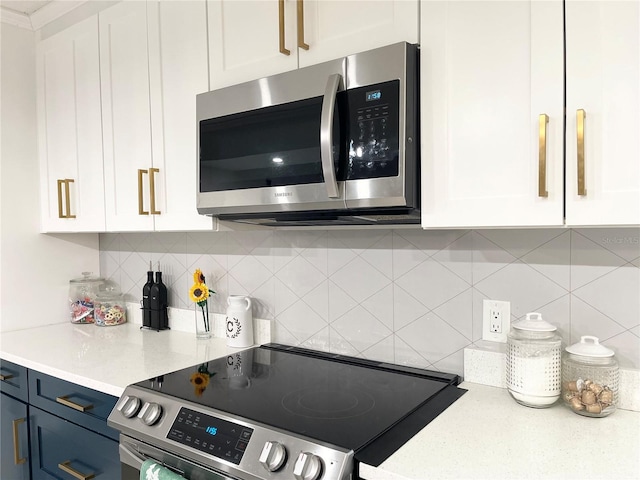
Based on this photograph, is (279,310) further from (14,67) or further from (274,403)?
(14,67)

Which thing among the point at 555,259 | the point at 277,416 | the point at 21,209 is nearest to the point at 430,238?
the point at 555,259

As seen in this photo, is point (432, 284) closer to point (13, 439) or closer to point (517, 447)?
point (517, 447)

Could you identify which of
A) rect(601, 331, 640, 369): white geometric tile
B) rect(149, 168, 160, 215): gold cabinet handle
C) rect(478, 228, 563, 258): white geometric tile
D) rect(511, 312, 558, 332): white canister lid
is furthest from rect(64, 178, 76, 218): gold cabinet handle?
rect(601, 331, 640, 369): white geometric tile

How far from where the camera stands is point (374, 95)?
4.20ft

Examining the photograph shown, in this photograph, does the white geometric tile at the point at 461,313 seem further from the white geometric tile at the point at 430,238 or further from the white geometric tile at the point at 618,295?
the white geometric tile at the point at 618,295

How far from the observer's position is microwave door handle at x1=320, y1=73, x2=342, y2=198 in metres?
1.29

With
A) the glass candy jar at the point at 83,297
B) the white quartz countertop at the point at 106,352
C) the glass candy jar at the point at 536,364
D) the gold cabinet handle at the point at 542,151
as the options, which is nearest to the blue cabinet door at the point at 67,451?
the white quartz countertop at the point at 106,352

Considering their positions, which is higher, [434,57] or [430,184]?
[434,57]

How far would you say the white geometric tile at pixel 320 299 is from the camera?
71.8 inches

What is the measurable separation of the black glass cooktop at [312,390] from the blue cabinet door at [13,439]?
0.86m

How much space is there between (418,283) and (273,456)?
742 millimetres

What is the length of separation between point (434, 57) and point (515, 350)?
778 millimetres

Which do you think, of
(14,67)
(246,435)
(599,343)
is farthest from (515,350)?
(14,67)

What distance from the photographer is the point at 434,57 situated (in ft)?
4.04
